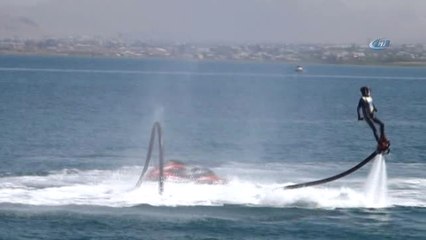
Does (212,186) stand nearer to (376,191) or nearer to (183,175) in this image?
(183,175)

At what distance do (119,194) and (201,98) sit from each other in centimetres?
10451

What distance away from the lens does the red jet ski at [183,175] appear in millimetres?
50969

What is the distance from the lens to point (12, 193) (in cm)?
4803

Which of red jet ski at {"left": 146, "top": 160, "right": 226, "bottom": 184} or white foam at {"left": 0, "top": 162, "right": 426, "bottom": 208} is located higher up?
red jet ski at {"left": 146, "top": 160, "right": 226, "bottom": 184}

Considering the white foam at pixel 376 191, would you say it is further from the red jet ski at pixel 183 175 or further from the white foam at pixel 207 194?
the red jet ski at pixel 183 175

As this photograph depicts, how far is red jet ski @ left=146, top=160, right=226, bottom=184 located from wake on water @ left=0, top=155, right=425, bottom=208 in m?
0.44

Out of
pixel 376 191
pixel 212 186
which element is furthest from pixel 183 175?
pixel 376 191

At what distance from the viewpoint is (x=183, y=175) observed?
51.3 metres

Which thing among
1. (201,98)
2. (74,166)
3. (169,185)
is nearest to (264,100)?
(201,98)

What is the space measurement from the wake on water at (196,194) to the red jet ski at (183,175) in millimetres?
443

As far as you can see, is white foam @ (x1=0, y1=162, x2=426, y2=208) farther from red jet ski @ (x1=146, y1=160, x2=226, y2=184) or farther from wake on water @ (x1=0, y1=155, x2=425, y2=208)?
red jet ski @ (x1=146, y1=160, x2=226, y2=184)

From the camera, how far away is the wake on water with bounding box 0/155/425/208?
4691 cm

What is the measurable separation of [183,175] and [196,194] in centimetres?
281

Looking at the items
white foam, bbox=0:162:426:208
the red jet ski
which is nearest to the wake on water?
white foam, bbox=0:162:426:208
